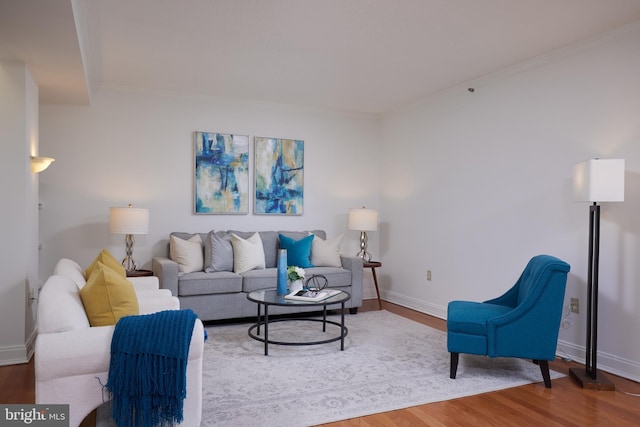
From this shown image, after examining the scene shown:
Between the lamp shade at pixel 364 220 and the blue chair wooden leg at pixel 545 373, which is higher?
the lamp shade at pixel 364 220

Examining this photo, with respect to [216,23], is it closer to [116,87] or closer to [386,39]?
[386,39]

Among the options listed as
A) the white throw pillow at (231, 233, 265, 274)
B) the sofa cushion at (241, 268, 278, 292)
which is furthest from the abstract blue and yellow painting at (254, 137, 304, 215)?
the sofa cushion at (241, 268, 278, 292)

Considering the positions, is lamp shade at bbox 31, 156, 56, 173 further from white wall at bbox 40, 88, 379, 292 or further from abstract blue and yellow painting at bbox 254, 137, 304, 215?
abstract blue and yellow painting at bbox 254, 137, 304, 215

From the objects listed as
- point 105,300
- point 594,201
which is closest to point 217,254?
point 105,300

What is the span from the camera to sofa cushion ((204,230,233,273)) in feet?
16.3

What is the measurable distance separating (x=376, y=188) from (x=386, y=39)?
10.0ft

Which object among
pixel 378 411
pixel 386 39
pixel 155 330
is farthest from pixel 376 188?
pixel 155 330

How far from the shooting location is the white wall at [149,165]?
4922mm

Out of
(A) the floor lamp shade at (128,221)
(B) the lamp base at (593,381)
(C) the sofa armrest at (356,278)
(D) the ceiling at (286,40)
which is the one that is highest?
(D) the ceiling at (286,40)

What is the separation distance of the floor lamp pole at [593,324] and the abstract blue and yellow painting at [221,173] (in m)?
3.75

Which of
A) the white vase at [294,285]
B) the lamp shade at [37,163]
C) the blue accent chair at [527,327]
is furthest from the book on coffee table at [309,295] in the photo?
the lamp shade at [37,163]

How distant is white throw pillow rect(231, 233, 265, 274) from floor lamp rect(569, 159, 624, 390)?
315 cm

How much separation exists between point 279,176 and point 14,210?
3.00m

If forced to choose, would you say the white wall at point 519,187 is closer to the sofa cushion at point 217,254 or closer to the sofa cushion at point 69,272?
the sofa cushion at point 217,254
